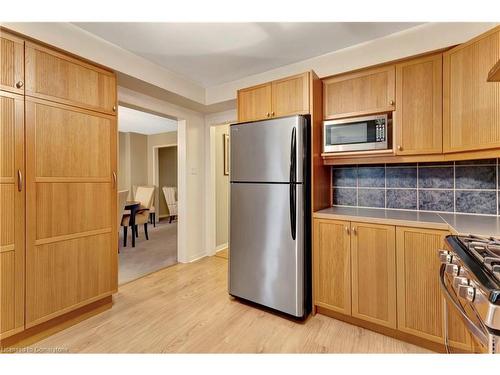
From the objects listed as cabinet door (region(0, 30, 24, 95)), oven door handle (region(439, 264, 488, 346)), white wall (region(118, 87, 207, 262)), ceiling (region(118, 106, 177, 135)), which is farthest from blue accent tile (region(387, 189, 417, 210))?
ceiling (region(118, 106, 177, 135))

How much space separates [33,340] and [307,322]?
78.2 inches

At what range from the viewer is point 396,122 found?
1978mm

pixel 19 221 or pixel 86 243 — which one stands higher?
pixel 19 221

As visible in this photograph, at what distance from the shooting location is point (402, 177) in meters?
2.23

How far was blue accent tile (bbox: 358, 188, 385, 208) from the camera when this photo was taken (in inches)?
91.4

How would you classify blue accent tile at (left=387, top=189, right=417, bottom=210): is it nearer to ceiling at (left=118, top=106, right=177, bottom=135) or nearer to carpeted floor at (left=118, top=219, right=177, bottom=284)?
carpeted floor at (left=118, top=219, right=177, bottom=284)

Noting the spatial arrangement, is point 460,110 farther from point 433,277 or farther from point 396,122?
point 433,277

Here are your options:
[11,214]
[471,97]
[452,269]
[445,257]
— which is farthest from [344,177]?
[11,214]

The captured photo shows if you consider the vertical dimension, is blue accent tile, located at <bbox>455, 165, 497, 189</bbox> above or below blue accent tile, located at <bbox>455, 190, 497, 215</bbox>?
above

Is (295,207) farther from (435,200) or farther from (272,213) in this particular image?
(435,200)

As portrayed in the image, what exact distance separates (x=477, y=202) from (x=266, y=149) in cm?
168

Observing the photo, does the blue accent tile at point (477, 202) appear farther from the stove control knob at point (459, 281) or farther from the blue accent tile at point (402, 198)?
the stove control knob at point (459, 281)

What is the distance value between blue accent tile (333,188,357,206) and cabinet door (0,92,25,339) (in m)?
2.56
